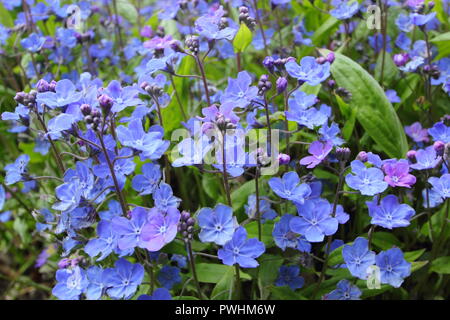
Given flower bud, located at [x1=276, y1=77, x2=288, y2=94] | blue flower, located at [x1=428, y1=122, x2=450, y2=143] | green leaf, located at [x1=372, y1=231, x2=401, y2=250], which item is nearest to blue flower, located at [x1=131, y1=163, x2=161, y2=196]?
flower bud, located at [x1=276, y1=77, x2=288, y2=94]

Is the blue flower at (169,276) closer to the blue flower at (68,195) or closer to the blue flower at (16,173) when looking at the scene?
the blue flower at (68,195)

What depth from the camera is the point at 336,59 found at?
6.78ft

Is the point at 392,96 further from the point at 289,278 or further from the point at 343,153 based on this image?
the point at 289,278

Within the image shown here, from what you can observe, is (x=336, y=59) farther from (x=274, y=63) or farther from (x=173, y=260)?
(x=173, y=260)

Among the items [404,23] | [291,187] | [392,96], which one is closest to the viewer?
[291,187]

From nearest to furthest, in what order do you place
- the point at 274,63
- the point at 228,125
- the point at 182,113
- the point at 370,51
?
the point at 228,125 → the point at 274,63 → the point at 182,113 → the point at 370,51

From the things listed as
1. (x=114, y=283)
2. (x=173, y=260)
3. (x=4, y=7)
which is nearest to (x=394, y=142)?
(x=173, y=260)

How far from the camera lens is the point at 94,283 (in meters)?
1.66

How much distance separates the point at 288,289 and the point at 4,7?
2.37m

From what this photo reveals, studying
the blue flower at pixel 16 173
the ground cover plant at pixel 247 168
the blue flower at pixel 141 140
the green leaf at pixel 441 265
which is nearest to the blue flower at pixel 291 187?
the ground cover plant at pixel 247 168

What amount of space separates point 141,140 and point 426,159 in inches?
38.6

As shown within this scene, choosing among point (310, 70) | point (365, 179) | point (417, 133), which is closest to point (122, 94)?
point (310, 70)

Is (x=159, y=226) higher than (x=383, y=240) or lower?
higher

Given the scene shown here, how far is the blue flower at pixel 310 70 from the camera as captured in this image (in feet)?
5.84
